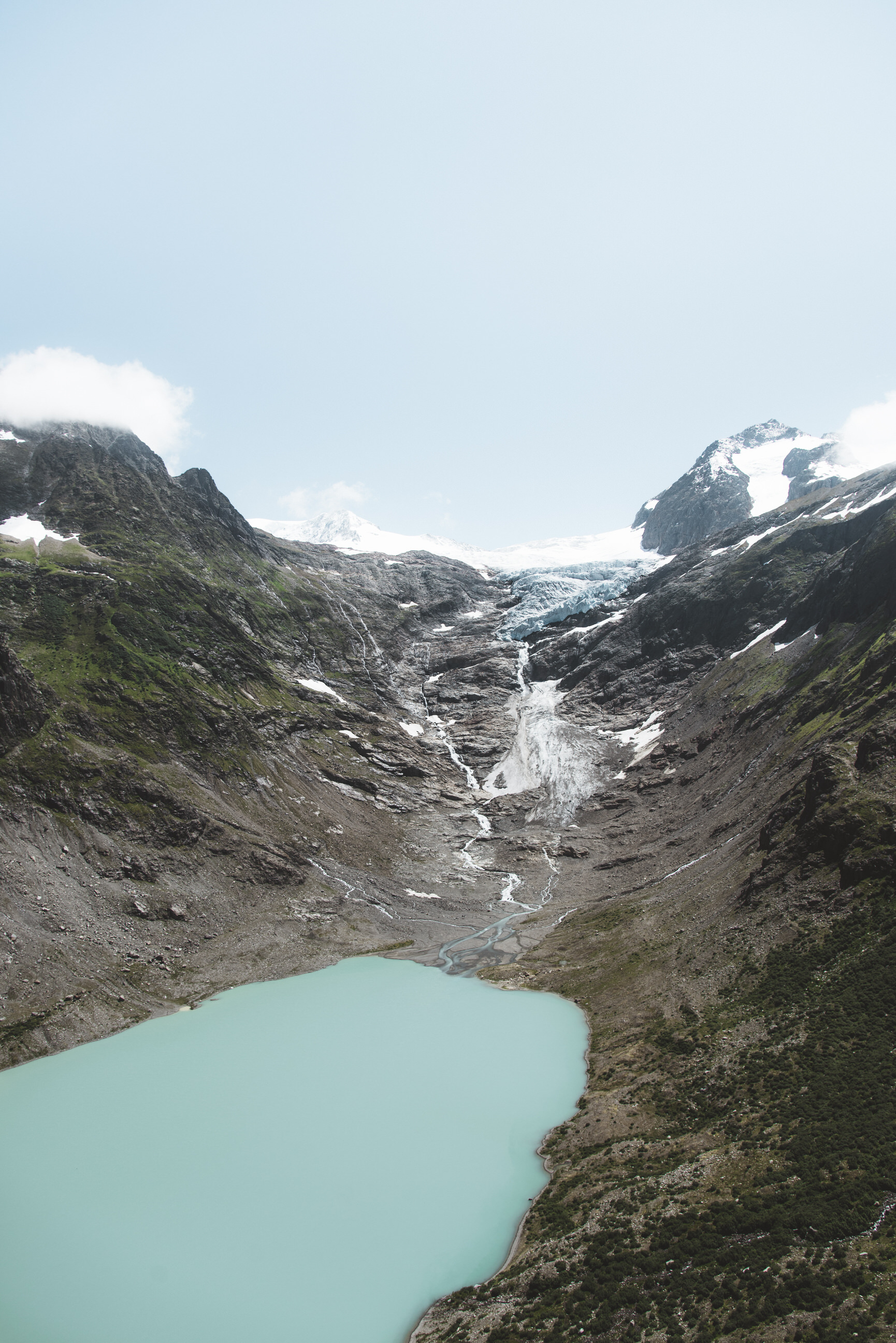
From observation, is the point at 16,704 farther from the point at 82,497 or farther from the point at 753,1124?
the point at 82,497

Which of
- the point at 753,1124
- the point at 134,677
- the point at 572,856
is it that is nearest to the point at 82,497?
the point at 134,677

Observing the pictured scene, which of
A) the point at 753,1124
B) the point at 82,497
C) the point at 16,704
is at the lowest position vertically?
the point at 753,1124

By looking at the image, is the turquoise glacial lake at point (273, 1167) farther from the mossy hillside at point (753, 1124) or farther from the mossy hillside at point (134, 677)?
the mossy hillside at point (134, 677)

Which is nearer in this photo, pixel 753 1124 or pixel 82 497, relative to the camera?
pixel 753 1124

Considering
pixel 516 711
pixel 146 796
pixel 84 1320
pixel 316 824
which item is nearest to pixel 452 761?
pixel 516 711

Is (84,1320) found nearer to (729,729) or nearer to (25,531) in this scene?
(729,729)

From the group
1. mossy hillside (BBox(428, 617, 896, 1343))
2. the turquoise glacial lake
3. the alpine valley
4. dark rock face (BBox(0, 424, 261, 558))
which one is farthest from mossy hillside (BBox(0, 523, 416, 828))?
mossy hillside (BBox(428, 617, 896, 1343))

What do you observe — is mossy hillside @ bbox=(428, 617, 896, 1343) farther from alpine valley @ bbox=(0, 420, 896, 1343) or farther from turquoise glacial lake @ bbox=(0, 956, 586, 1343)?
turquoise glacial lake @ bbox=(0, 956, 586, 1343)
